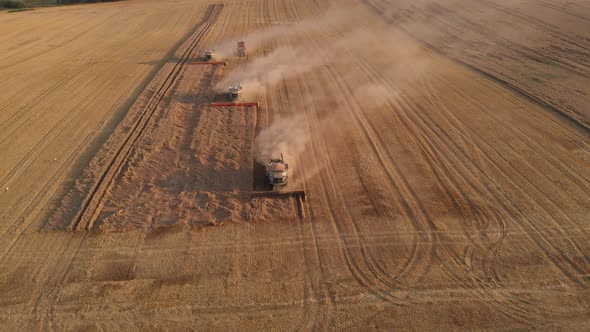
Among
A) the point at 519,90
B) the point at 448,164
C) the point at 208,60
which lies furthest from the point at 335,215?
the point at 208,60

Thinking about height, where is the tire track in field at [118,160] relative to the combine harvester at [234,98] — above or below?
below

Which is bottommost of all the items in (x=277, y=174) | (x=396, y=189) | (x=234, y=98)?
(x=396, y=189)

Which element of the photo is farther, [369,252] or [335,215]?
[335,215]

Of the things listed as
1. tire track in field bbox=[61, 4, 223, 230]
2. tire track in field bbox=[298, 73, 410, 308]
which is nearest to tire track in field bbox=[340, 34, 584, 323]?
tire track in field bbox=[298, 73, 410, 308]

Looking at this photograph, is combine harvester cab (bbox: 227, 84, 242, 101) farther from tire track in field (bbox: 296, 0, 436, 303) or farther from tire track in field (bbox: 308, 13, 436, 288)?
tire track in field (bbox: 296, 0, 436, 303)

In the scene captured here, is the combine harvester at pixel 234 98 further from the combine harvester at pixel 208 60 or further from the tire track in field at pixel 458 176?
the tire track in field at pixel 458 176

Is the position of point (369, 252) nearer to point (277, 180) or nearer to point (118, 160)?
point (277, 180)

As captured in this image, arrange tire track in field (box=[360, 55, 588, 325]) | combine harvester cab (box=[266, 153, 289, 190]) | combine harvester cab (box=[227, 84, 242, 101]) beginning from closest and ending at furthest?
tire track in field (box=[360, 55, 588, 325]) → combine harvester cab (box=[266, 153, 289, 190]) → combine harvester cab (box=[227, 84, 242, 101])

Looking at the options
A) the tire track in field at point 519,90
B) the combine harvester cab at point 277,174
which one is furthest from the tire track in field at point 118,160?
the tire track in field at point 519,90

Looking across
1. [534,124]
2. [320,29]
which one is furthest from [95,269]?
[320,29]
